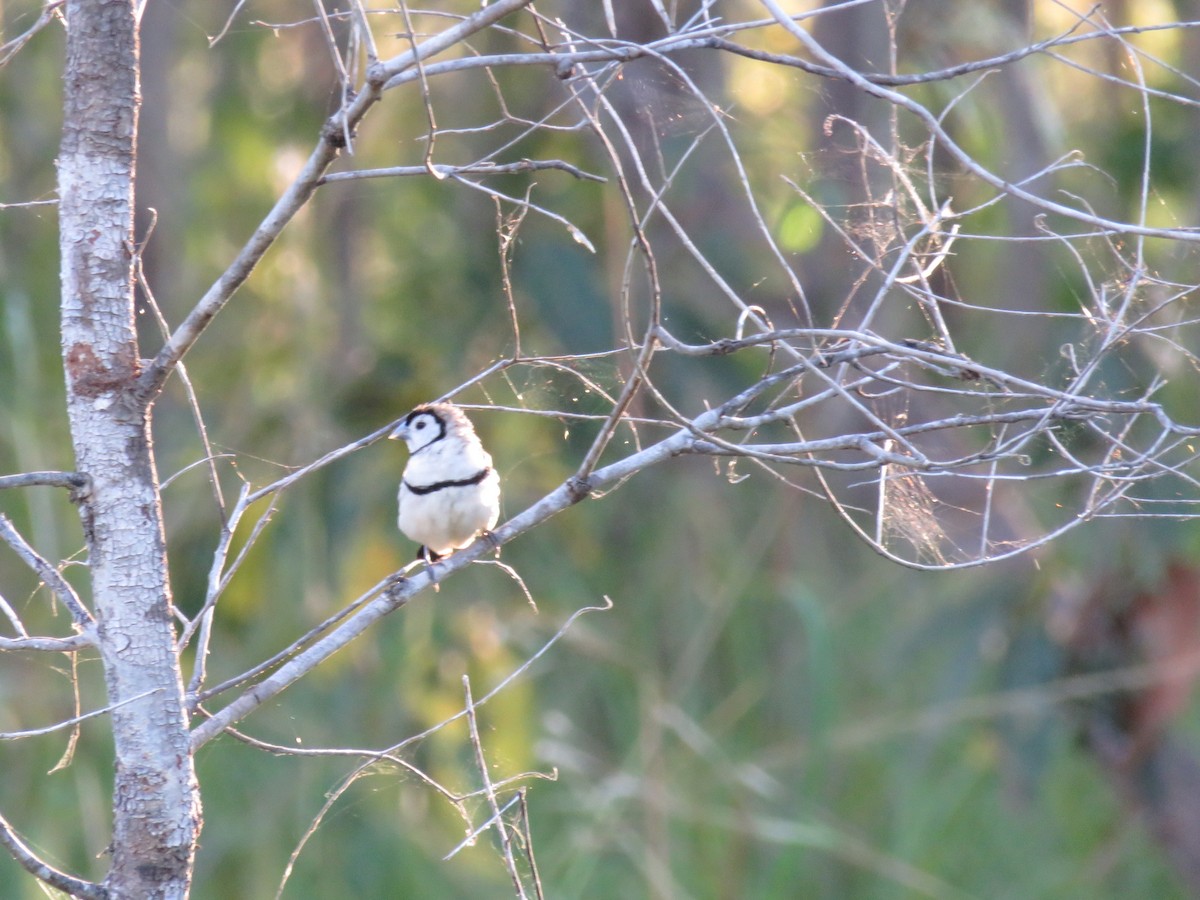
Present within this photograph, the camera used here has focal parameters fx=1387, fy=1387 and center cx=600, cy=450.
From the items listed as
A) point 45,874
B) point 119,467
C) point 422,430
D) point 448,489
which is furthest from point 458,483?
point 45,874

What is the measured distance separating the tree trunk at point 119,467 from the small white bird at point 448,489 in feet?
5.13

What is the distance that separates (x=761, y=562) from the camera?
5191 mm

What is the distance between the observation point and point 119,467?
161 centimetres

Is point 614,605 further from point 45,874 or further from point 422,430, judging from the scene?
point 45,874

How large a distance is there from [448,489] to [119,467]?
62.7 inches

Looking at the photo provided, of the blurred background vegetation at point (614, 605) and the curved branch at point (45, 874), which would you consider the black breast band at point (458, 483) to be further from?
the curved branch at point (45, 874)

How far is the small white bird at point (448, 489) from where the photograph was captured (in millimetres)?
3189

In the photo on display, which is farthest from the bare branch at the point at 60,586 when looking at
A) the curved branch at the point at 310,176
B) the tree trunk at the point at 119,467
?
the curved branch at the point at 310,176

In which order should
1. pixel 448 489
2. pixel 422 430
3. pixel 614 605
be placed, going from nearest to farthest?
1. pixel 448 489
2. pixel 422 430
3. pixel 614 605

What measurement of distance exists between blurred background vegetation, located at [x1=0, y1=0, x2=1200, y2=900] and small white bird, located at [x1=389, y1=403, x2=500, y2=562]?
3.64 ft

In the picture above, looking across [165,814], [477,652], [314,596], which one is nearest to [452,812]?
[477,652]

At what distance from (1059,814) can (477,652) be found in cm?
251

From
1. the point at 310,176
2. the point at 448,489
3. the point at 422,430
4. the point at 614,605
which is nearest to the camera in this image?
the point at 310,176

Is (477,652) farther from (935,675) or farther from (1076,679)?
(1076,679)
